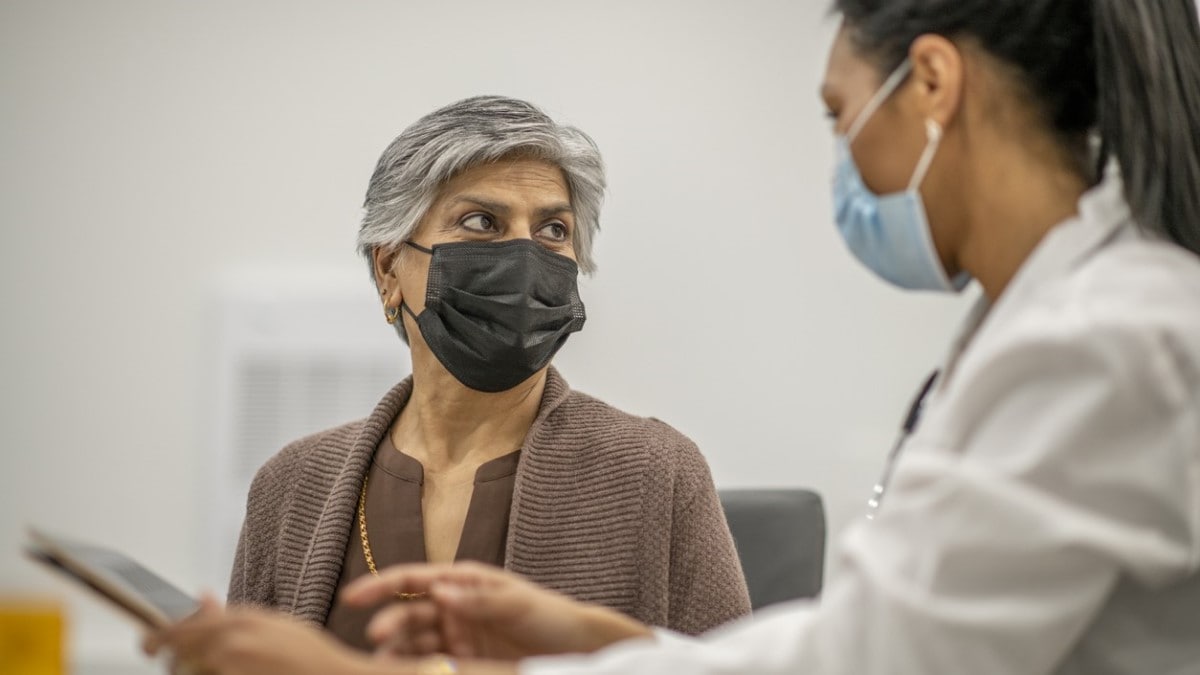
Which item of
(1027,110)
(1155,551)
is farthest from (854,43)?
(1155,551)

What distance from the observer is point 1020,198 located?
1113mm

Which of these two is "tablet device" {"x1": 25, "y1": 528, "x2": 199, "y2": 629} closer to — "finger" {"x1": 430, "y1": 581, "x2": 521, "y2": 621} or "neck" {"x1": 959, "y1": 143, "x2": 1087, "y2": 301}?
"finger" {"x1": 430, "y1": 581, "x2": 521, "y2": 621}

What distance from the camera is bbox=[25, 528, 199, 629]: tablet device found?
3.29 ft

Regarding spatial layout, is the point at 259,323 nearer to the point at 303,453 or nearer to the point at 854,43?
the point at 303,453

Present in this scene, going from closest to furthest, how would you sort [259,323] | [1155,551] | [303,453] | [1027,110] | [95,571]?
[1155,551]
[95,571]
[1027,110]
[303,453]
[259,323]

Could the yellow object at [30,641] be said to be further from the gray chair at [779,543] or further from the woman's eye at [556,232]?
the gray chair at [779,543]

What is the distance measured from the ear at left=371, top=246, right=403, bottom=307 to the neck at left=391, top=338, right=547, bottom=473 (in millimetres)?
90

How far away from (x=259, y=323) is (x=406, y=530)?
1.18 metres

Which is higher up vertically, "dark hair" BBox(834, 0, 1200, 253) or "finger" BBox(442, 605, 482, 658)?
"dark hair" BBox(834, 0, 1200, 253)

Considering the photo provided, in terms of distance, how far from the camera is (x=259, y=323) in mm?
2980

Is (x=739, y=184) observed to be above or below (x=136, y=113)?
below

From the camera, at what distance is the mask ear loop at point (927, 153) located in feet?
3.69

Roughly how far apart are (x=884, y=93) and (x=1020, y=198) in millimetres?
164

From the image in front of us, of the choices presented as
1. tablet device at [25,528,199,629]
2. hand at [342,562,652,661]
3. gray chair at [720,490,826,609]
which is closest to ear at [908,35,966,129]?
hand at [342,562,652,661]
